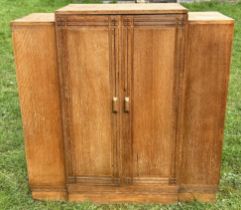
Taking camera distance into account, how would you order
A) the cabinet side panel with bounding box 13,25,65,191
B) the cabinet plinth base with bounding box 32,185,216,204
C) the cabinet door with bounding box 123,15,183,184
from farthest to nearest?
the cabinet plinth base with bounding box 32,185,216,204 < the cabinet side panel with bounding box 13,25,65,191 < the cabinet door with bounding box 123,15,183,184

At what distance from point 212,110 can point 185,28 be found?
2.40 feet

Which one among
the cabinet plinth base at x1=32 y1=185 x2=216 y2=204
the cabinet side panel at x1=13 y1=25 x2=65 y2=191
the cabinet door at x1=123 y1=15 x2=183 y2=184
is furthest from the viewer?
the cabinet plinth base at x1=32 y1=185 x2=216 y2=204

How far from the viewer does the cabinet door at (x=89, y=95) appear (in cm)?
317

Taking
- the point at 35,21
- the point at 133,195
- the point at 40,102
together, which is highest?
the point at 35,21

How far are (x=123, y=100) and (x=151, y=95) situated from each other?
230mm

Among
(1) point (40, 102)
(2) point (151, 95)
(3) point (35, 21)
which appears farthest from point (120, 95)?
(3) point (35, 21)

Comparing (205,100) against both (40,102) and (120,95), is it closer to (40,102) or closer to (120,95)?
(120,95)

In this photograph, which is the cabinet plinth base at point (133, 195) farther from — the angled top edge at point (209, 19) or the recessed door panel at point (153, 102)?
the angled top edge at point (209, 19)

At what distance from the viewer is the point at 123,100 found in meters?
3.33

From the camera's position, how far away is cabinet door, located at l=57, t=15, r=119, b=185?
125 inches

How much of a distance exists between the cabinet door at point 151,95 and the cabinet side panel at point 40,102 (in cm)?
59

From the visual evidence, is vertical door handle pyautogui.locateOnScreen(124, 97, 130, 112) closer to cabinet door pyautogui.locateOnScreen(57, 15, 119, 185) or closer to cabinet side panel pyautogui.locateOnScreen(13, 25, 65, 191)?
cabinet door pyautogui.locateOnScreen(57, 15, 119, 185)

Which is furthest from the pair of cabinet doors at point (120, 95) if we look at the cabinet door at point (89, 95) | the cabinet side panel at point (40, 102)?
the cabinet side panel at point (40, 102)

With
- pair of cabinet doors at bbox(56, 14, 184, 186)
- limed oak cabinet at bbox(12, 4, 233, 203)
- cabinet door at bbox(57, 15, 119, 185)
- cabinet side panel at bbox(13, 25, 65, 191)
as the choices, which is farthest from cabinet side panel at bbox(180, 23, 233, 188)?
cabinet side panel at bbox(13, 25, 65, 191)
